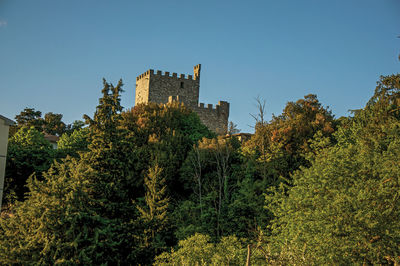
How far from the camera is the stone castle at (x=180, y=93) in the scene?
3856 centimetres

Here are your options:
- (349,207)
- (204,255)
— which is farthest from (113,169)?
(349,207)

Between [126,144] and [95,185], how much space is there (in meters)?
3.15

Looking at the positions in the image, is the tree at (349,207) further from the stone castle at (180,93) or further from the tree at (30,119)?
the tree at (30,119)

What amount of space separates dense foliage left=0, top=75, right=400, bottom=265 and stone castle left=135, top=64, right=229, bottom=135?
24.1 ft

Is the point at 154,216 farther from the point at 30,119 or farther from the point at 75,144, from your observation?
the point at 30,119

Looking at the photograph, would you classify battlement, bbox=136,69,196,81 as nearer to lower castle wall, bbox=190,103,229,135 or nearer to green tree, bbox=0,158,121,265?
lower castle wall, bbox=190,103,229,135

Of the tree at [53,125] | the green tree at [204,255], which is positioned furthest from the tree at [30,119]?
the green tree at [204,255]

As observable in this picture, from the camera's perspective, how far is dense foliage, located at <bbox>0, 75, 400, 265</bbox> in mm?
15414

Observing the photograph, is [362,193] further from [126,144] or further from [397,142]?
[126,144]

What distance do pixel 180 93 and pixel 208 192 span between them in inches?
655

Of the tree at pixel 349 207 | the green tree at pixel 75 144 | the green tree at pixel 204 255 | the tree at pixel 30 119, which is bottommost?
the green tree at pixel 204 255

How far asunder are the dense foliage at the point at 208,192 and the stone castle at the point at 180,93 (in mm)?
7335

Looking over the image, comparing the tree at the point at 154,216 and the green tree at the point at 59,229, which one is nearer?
the green tree at the point at 59,229

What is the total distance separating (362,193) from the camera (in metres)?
15.2
